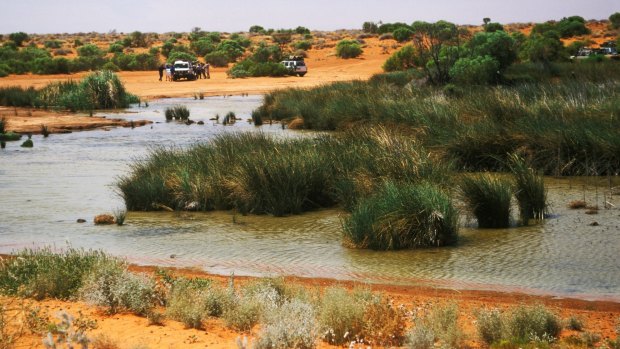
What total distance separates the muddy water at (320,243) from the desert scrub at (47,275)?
2.67m

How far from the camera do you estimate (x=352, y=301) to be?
8703mm

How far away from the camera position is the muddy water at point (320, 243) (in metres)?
12.0

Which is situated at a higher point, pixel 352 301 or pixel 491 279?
pixel 352 301

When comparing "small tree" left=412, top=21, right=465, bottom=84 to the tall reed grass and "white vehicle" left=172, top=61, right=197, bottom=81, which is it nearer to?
the tall reed grass

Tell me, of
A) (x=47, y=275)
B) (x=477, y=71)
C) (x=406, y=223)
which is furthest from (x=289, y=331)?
(x=477, y=71)

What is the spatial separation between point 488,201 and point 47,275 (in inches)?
315

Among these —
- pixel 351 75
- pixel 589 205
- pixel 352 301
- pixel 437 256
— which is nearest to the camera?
pixel 352 301

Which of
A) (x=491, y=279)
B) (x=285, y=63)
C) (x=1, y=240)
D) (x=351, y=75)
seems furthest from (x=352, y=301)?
(x=285, y=63)

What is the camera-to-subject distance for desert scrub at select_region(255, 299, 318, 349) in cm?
755

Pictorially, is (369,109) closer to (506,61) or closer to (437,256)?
(506,61)

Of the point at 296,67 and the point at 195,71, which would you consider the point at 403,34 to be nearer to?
the point at 296,67

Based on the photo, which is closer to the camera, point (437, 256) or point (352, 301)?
point (352, 301)

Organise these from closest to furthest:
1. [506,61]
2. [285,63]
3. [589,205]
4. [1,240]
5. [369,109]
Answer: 1. [1,240]
2. [589,205]
3. [369,109]
4. [506,61]
5. [285,63]

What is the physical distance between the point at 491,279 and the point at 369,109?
1668 cm
